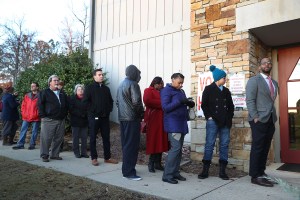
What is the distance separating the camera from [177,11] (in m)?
8.47

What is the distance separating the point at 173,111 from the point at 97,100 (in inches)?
68.6

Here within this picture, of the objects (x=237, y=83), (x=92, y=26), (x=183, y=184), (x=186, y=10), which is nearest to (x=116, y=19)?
(x=92, y=26)

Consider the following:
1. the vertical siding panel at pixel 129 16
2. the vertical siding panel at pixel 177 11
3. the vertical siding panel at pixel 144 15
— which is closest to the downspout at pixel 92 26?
the vertical siding panel at pixel 129 16

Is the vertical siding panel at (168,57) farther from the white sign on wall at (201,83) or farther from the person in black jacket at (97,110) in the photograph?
the person in black jacket at (97,110)

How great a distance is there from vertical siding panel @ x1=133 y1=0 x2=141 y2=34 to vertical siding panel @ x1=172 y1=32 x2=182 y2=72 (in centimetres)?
153

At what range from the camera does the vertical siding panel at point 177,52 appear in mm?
8367

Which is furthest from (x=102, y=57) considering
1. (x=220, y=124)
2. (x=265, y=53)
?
(x=220, y=124)

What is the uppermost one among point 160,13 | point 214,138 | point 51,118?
point 160,13

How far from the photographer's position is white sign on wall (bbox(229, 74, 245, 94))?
556 centimetres

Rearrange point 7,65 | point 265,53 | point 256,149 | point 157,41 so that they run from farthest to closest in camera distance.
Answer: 1. point 7,65
2. point 157,41
3. point 265,53
4. point 256,149

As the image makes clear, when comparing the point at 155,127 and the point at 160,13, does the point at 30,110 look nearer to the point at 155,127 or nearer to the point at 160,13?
the point at 155,127

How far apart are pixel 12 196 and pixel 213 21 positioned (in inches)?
184

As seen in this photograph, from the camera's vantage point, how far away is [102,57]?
10633 mm

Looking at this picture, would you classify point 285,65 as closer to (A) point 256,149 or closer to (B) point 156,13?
(A) point 256,149
